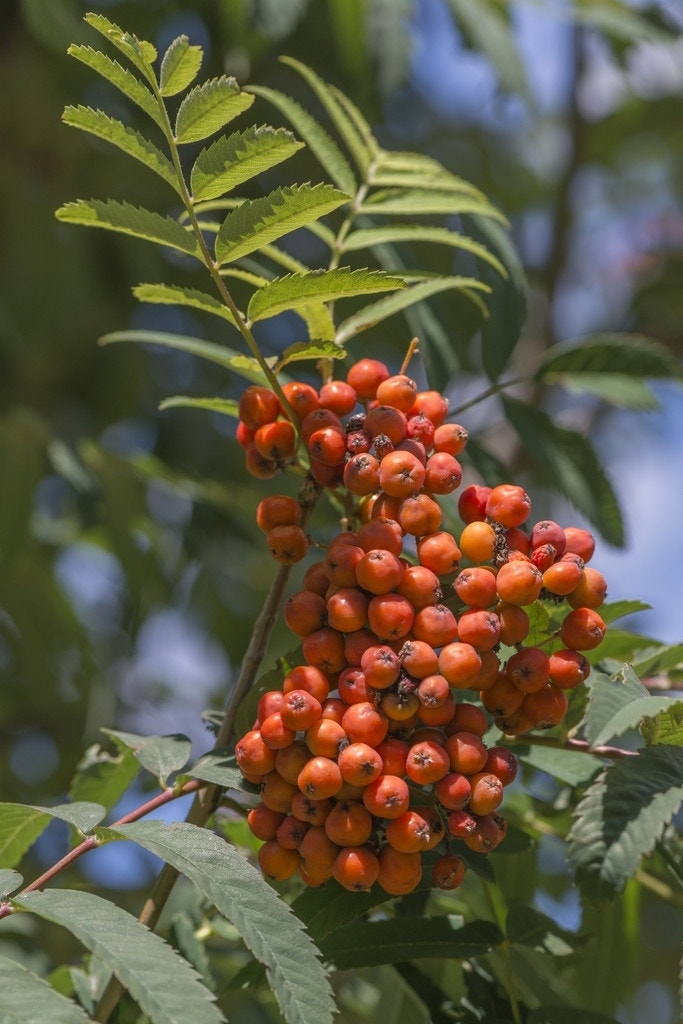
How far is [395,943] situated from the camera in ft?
4.18

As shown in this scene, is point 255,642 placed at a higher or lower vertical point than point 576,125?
lower

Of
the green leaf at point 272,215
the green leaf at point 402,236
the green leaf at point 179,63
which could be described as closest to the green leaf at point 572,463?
the green leaf at point 402,236

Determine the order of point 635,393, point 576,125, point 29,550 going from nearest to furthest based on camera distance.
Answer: point 635,393
point 29,550
point 576,125

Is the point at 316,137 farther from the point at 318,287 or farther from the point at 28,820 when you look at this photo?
the point at 28,820

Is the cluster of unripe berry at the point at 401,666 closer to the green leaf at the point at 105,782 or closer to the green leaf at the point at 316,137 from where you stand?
the green leaf at the point at 105,782

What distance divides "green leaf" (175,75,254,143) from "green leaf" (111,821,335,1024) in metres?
0.72

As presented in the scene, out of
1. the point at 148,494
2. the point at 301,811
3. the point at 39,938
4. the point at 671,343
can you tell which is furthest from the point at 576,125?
the point at 301,811

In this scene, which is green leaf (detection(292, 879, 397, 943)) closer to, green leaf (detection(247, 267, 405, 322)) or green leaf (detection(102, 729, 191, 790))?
green leaf (detection(102, 729, 191, 790))

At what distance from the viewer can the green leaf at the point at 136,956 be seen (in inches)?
36.0

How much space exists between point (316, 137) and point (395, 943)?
3.48ft

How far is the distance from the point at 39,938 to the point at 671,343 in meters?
2.65

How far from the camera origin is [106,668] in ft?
11.1

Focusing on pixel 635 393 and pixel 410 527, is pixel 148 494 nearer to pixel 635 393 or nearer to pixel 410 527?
pixel 635 393

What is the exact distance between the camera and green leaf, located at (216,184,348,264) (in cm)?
115
